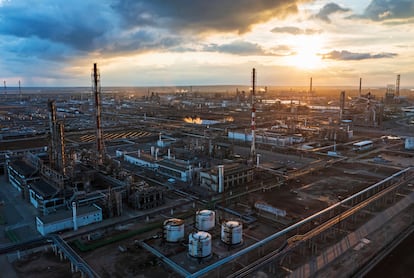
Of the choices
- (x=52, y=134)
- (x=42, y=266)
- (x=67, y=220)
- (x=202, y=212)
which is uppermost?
(x=52, y=134)

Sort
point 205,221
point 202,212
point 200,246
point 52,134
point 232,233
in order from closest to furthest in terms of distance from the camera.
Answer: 1. point 200,246
2. point 232,233
3. point 205,221
4. point 202,212
5. point 52,134

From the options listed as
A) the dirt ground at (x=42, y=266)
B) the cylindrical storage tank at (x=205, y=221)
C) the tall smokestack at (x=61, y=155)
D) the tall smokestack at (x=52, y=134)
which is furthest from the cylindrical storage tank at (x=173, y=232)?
the tall smokestack at (x=52, y=134)

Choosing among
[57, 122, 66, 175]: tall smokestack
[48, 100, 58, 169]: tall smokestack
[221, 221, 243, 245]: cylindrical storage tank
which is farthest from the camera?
[48, 100, 58, 169]: tall smokestack

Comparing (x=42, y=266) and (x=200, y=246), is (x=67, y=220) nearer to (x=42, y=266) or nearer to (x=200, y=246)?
(x=42, y=266)

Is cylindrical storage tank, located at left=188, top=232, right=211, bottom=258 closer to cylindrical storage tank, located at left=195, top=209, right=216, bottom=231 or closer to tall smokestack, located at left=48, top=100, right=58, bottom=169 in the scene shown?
cylindrical storage tank, located at left=195, top=209, right=216, bottom=231

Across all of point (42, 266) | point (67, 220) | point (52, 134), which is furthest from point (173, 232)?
point (52, 134)

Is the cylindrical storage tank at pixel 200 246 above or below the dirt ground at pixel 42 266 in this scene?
above

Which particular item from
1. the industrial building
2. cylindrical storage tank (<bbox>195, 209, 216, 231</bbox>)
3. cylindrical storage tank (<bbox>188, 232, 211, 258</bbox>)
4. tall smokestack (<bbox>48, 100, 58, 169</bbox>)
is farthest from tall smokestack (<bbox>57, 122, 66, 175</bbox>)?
cylindrical storage tank (<bbox>188, 232, 211, 258</bbox>)

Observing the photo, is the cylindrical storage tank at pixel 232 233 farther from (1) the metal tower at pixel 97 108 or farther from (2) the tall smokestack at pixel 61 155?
(1) the metal tower at pixel 97 108

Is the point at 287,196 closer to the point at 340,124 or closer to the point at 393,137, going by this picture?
the point at 393,137
